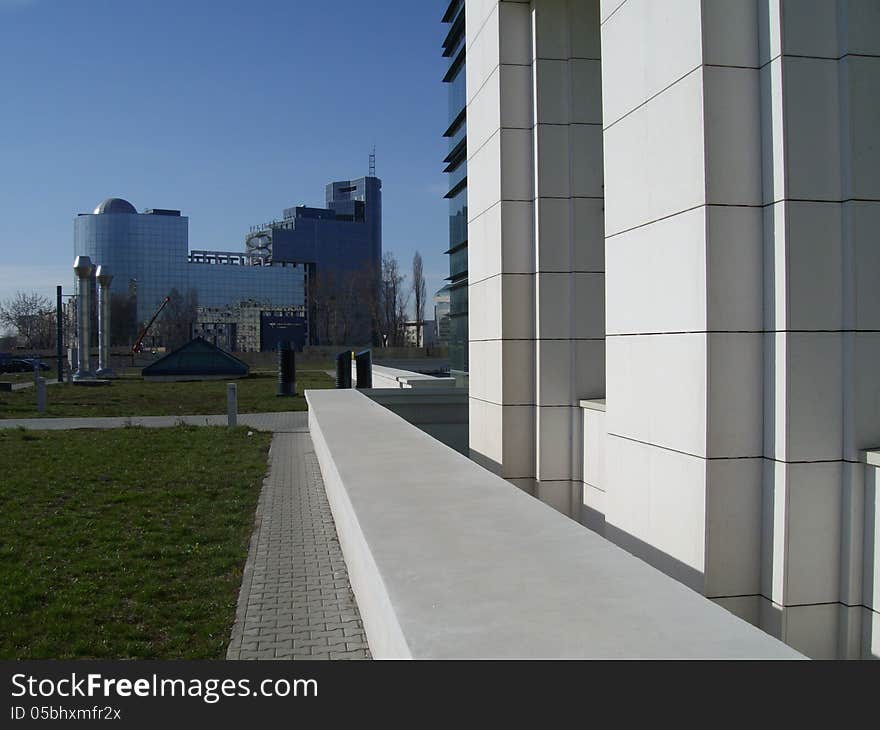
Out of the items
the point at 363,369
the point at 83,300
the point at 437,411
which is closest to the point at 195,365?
the point at 83,300

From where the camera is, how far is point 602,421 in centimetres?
782

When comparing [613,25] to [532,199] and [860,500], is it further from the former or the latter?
[860,500]

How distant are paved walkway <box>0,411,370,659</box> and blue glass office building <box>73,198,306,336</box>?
13301 cm

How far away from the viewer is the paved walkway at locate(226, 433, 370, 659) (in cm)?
525

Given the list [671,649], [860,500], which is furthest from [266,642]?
[860,500]

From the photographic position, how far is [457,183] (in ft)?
83.3

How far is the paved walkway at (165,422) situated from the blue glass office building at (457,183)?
15.2 ft

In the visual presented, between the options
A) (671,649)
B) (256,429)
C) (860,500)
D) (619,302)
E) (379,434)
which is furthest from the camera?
(256,429)

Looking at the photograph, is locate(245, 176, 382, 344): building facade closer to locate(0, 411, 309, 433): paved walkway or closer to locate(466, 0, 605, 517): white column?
locate(0, 411, 309, 433): paved walkway

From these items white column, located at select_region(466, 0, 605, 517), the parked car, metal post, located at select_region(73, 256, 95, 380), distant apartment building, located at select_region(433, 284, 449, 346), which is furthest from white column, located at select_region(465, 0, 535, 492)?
the parked car

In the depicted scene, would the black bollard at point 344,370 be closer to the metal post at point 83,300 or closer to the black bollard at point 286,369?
the black bollard at point 286,369

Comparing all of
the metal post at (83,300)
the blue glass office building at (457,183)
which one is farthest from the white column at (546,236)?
the metal post at (83,300)

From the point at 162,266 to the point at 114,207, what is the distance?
12.7m

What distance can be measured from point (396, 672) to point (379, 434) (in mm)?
6934
